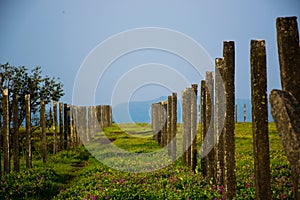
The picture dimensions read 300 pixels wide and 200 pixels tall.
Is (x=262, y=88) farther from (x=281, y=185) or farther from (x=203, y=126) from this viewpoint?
(x=203, y=126)

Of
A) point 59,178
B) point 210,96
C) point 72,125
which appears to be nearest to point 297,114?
point 210,96

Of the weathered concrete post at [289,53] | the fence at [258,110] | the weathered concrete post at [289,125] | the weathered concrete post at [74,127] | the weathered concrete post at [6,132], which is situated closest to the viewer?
the weathered concrete post at [289,125]

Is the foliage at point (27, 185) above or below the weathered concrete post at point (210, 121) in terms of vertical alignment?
below

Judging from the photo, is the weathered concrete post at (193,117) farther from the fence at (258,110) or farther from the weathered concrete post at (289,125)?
the weathered concrete post at (289,125)

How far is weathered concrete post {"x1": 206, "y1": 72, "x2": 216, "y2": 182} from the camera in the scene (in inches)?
491

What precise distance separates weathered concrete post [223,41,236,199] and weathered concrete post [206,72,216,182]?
2351 mm

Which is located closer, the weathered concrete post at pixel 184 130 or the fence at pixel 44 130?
the fence at pixel 44 130

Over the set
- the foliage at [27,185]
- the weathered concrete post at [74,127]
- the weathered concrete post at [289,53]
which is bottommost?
the foliage at [27,185]

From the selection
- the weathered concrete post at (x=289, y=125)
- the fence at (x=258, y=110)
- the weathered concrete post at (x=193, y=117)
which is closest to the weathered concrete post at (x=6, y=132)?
the weathered concrete post at (x=193, y=117)

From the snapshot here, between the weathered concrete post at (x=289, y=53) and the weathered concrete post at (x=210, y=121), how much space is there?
6.34 meters

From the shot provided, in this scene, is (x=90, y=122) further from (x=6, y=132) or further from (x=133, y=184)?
(x=133, y=184)

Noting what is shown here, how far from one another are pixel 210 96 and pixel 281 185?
138 inches

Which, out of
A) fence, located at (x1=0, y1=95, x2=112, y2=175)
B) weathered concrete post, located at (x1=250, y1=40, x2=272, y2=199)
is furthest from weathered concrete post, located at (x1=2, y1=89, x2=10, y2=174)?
weathered concrete post, located at (x1=250, y1=40, x2=272, y2=199)

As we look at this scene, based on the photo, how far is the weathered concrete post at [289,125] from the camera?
171 inches
